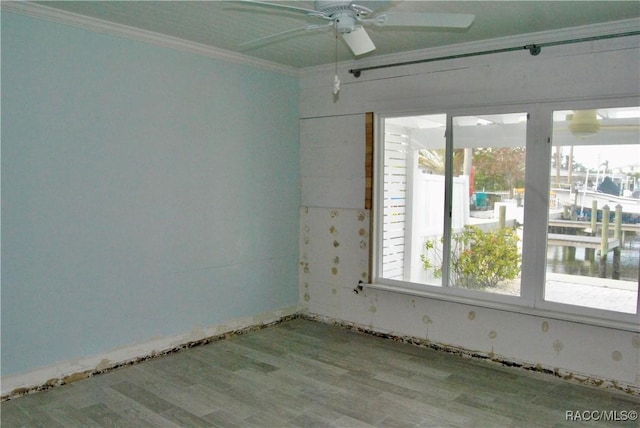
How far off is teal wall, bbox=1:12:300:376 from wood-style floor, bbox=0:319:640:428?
1.32 feet

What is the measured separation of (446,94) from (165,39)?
2.35 meters

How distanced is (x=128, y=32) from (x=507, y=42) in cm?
289

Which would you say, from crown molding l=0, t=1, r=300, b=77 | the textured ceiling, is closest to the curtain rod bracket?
the textured ceiling

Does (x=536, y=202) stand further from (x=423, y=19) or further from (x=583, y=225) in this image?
(x=423, y=19)

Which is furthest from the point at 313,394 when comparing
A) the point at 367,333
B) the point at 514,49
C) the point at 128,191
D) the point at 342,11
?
the point at 514,49

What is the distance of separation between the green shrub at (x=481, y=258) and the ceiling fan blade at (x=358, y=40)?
1.89 meters

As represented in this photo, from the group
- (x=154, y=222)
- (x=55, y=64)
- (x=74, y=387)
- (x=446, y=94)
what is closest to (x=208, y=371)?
(x=74, y=387)

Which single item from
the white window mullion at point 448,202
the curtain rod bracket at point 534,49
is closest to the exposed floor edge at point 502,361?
the white window mullion at point 448,202

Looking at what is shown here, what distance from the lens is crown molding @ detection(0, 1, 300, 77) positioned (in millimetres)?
3018

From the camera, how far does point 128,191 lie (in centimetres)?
Result: 361

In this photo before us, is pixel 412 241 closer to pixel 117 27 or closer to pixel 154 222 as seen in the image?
pixel 154 222

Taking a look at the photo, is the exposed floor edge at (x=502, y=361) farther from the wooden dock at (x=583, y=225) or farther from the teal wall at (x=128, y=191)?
the wooden dock at (x=583, y=225)

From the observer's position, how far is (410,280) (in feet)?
14.2

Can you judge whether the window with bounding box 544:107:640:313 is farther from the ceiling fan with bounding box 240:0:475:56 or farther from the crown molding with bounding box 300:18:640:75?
the ceiling fan with bounding box 240:0:475:56
